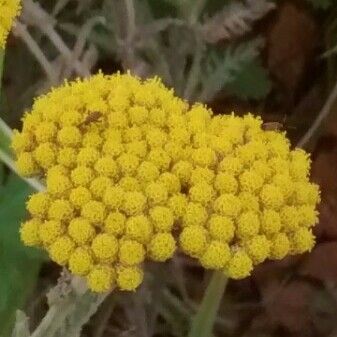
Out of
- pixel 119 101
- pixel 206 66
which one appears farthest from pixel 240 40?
pixel 119 101

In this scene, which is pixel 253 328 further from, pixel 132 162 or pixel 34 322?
pixel 132 162

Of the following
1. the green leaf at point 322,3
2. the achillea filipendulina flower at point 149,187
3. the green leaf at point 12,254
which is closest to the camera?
the achillea filipendulina flower at point 149,187

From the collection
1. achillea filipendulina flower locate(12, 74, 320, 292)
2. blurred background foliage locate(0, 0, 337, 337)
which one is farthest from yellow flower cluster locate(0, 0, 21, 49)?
blurred background foliage locate(0, 0, 337, 337)

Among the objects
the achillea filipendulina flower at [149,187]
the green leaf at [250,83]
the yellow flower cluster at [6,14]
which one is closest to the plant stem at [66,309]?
the achillea filipendulina flower at [149,187]

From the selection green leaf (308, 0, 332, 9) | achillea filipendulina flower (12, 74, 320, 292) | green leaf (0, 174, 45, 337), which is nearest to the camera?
achillea filipendulina flower (12, 74, 320, 292)

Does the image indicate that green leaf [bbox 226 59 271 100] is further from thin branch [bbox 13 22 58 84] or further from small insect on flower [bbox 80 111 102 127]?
small insect on flower [bbox 80 111 102 127]

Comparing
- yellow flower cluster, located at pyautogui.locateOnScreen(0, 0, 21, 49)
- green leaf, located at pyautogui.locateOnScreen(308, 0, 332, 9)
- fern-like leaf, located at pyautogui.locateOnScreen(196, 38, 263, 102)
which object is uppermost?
green leaf, located at pyautogui.locateOnScreen(308, 0, 332, 9)

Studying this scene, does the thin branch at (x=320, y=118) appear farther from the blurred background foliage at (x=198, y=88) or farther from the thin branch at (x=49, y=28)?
the thin branch at (x=49, y=28)
